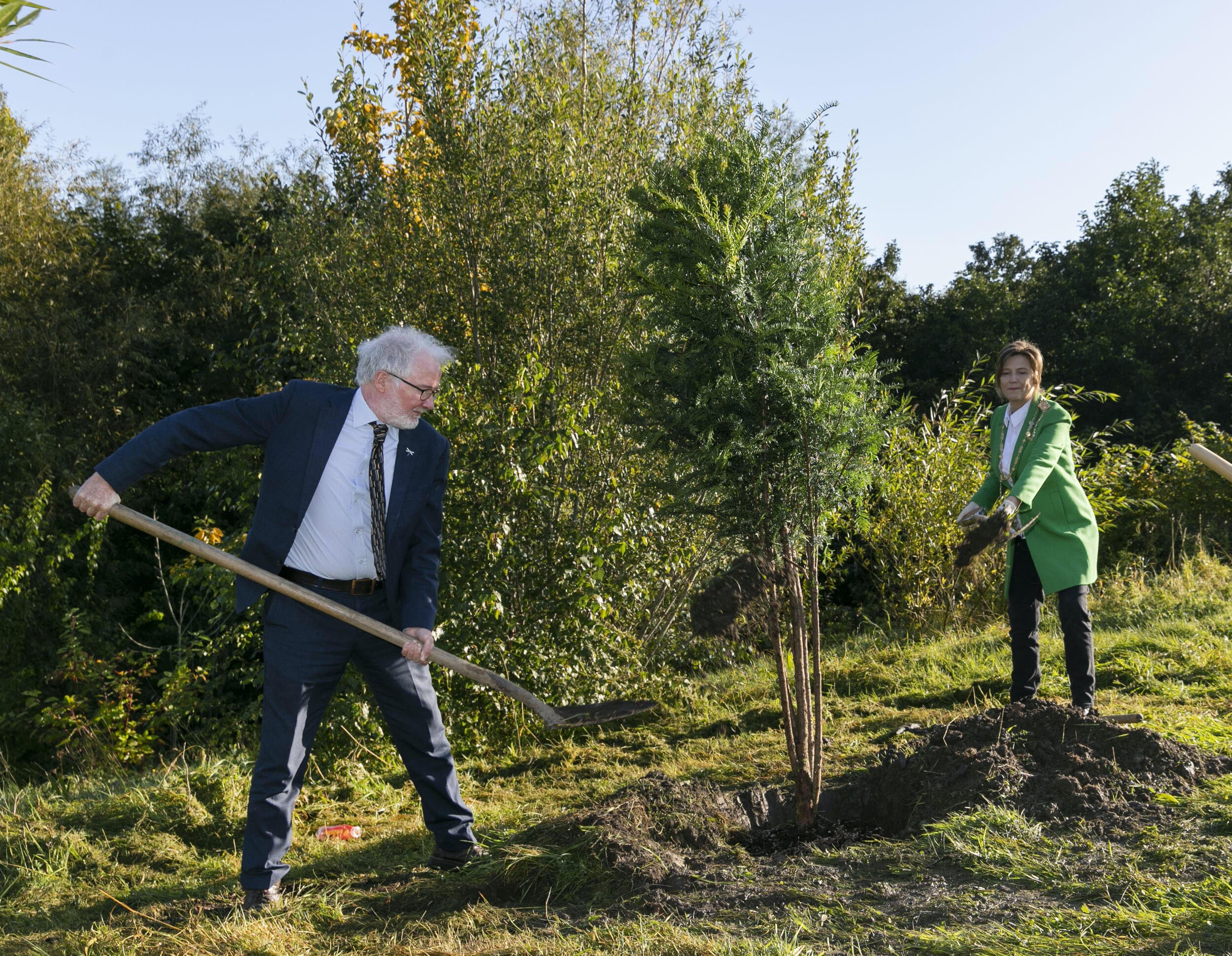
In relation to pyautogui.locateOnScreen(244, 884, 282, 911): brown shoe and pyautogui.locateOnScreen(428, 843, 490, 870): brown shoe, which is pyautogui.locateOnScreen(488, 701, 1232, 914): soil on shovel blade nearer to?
pyautogui.locateOnScreen(428, 843, 490, 870): brown shoe

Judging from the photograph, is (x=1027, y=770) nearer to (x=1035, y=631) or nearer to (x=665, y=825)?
(x=1035, y=631)

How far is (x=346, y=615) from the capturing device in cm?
344

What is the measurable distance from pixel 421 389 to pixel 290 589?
832 mm

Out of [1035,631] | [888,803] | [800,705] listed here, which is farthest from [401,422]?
[1035,631]

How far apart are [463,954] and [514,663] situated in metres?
2.85

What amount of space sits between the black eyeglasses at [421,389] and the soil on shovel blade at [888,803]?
65.1 inches

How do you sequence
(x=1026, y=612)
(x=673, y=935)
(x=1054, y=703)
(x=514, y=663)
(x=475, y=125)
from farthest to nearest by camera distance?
(x=475, y=125)
(x=514, y=663)
(x=1026, y=612)
(x=1054, y=703)
(x=673, y=935)

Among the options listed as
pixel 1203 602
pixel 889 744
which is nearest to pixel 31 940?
pixel 889 744

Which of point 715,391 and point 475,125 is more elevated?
point 475,125

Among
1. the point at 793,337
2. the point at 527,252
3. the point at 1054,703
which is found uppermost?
the point at 527,252

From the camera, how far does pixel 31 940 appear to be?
324 centimetres

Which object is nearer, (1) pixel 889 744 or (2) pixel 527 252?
(1) pixel 889 744

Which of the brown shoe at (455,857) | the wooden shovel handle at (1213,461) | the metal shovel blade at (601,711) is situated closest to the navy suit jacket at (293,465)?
the metal shovel blade at (601,711)

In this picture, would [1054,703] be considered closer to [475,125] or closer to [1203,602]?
[1203,602]
